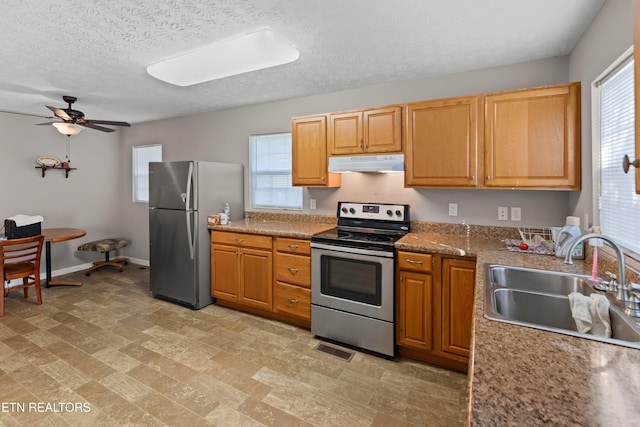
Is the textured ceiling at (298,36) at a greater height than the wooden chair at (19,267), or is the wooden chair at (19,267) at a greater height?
the textured ceiling at (298,36)

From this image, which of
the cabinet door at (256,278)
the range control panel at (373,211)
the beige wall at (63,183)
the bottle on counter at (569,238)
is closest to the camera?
the bottle on counter at (569,238)

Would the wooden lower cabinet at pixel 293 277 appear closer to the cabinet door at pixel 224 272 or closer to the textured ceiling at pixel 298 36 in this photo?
the cabinet door at pixel 224 272

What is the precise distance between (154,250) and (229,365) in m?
2.13

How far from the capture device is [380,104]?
332 cm

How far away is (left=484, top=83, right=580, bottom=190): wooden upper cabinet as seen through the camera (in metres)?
2.24

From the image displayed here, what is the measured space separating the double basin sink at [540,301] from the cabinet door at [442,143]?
0.99 m

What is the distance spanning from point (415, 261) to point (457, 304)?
0.42m

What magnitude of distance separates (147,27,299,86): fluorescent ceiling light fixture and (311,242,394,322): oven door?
1584 mm

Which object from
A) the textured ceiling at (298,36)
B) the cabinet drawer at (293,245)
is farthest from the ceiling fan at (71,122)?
the cabinet drawer at (293,245)

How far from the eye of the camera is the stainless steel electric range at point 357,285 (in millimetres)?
2553

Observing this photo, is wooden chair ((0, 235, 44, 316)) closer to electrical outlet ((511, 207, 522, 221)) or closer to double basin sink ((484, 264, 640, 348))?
double basin sink ((484, 264, 640, 348))

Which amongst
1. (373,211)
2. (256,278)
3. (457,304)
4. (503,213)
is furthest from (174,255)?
(503,213)

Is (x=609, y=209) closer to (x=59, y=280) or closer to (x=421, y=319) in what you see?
(x=421, y=319)

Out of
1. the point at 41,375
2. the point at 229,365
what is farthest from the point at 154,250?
the point at 229,365
